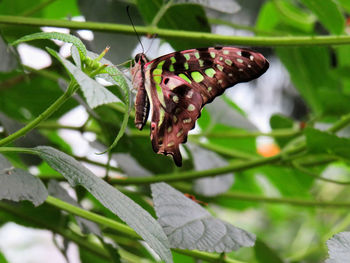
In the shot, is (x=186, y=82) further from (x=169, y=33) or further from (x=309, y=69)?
(x=309, y=69)

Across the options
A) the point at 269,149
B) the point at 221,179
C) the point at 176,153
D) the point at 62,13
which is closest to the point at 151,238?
the point at 176,153

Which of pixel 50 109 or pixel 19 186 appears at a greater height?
pixel 50 109

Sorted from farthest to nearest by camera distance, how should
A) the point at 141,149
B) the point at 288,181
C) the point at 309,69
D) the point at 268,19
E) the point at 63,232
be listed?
the point at 268,19
the point at 288,181
the point at 309,69
the point at 141,149
the point at 63,232

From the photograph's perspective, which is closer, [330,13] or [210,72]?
[210,72]

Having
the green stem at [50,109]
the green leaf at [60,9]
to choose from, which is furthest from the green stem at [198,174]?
the green leaf at [60,9]

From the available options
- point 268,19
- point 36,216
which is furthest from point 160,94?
point 268,19

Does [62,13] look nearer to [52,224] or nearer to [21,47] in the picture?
[21,47]

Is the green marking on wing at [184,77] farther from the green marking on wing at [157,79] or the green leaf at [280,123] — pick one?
the green leaf at [280,123]
